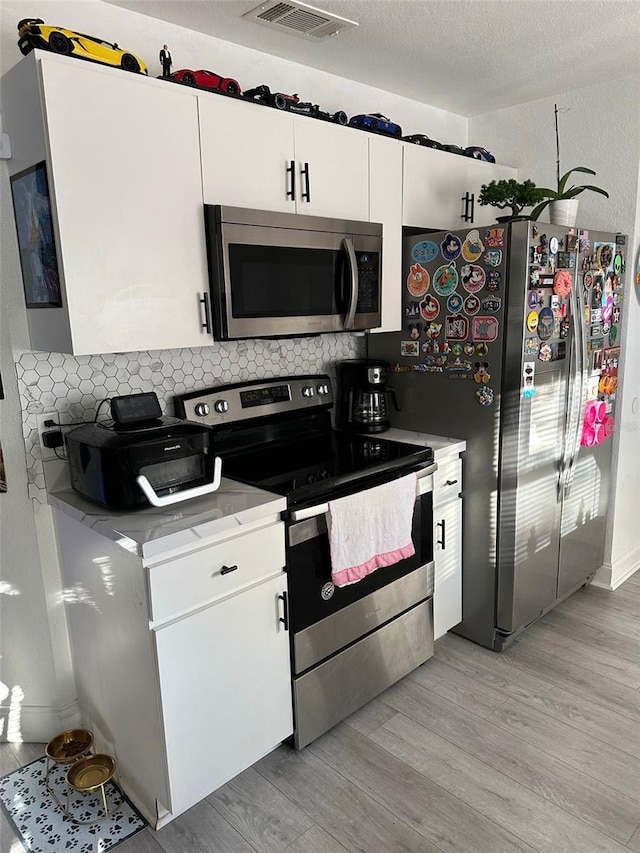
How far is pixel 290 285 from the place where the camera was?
7.27ft

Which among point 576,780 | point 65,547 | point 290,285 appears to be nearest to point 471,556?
point 576,780

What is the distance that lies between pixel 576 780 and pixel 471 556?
0.94 meters

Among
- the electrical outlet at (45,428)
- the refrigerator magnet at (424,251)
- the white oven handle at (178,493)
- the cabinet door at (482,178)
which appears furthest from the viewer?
the cabinet door at (482,178)

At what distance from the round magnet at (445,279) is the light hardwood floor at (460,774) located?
159 centimetres

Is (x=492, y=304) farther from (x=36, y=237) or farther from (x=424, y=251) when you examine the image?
(x=36, y=237)

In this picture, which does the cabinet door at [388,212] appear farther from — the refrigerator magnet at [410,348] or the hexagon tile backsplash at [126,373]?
the hexagon tile backsplash at [126,373]

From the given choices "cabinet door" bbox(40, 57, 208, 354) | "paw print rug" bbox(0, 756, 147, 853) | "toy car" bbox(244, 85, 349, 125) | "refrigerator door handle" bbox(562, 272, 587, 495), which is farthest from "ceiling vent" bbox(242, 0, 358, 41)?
"paw print rug" bbox(0, 756, 147, 853)

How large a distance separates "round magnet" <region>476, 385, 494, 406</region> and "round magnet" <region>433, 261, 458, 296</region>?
0.43 meters

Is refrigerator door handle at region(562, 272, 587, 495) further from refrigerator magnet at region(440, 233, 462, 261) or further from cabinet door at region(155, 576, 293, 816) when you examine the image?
cabinet door at region(155, 576, 293, 816)

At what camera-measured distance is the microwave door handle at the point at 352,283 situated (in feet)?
7.71

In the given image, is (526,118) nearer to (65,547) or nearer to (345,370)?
(345,370)

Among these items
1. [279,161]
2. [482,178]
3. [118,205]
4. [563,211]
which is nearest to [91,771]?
[118,205]

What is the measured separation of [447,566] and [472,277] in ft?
4.01

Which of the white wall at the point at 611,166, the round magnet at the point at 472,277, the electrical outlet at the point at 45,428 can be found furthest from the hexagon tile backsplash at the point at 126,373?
the white wall at the point at 611,166
